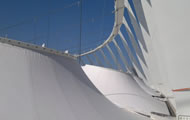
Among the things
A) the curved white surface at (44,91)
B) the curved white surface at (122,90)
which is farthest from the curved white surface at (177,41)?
the curved white surface at (122,90)

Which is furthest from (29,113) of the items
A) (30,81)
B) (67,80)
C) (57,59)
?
(57,59)

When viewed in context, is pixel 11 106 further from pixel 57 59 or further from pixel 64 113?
pixel 57 59

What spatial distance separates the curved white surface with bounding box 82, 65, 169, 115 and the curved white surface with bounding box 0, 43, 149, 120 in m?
4.77

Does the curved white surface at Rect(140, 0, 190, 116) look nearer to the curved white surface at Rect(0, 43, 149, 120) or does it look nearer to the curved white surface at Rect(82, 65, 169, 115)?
the curved white surface at Rect(0, 43, 149, 120)

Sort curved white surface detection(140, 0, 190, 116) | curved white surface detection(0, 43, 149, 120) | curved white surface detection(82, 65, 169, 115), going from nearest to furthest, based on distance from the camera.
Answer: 1. curved white surface detection(0, 43, 149, 120)
2. curved white surface detection(140, 0, 190, 116)
3. curved white surface detection(82, 65, 169, 115)

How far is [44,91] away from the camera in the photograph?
5027 mm

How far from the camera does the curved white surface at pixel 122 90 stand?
1130 centimetres

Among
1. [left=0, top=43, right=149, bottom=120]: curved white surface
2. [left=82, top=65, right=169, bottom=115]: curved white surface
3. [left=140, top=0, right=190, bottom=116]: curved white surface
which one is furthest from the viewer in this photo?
[left=82, top=65, right=169, bottom=115]: curved white surface

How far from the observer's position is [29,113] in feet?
14.2

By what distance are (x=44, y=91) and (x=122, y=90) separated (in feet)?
24.9

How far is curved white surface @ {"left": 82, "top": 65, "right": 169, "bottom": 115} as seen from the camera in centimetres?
1130

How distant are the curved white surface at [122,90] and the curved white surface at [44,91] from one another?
188 inches

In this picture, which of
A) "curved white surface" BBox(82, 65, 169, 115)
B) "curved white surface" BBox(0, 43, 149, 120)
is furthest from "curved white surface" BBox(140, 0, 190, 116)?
"curved white surface" BBox(82, 65, 169, 115)

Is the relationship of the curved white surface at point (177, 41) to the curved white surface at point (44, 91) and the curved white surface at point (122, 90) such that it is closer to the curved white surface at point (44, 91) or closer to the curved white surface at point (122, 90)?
the curved white surface at point (44, 91)
